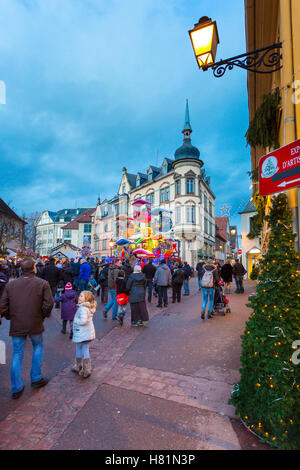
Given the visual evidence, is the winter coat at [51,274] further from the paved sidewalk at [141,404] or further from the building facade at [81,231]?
the building facade at [81,231]

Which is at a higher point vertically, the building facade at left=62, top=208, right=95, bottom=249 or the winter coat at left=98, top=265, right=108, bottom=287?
the building facade at left=62, top=208, right=95, bottom=249

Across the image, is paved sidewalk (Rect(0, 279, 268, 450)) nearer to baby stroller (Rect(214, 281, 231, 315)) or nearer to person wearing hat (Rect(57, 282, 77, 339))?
person wearing hat (Rect(57, 282, 77, 339))

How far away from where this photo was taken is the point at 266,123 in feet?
16.3

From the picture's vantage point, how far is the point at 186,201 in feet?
108

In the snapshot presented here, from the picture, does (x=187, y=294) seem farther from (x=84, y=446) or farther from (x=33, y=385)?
(x=84, y=446)

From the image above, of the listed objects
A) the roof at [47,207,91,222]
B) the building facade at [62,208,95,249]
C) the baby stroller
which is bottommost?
the baby stroller

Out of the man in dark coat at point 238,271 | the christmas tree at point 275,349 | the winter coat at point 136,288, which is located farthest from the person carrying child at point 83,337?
the man in dark coat at point 238,271

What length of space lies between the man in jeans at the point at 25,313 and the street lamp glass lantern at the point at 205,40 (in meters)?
4.28

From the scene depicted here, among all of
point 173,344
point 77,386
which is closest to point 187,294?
point 173,344

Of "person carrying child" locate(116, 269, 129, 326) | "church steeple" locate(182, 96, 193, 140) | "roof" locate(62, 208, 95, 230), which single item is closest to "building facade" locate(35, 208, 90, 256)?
"roof" locate(62, 208, 95, 230)

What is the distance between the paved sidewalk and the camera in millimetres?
2748

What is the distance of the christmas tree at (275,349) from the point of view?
2.50 m

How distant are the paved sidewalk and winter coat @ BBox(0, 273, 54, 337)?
979mm

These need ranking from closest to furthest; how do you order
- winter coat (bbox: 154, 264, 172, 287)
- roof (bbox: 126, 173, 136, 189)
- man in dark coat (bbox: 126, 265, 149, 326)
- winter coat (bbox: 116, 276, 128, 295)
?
man in dark coat (bbox: 126, 265, 149, 326), winter coat (bbox: 116, 276, 128, 295), winter coat (bbox: 154, 264, 172, 287), roof (bbox: 126, 173, 136, 189)
